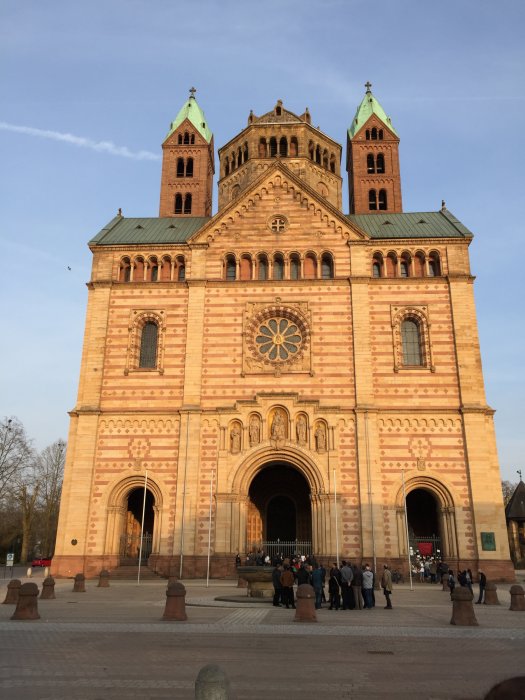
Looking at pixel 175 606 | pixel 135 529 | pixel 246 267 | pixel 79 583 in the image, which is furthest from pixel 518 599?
pixel 246 267

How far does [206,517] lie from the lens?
33.7m

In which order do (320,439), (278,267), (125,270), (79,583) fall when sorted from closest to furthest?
1. (79,583)
2. (320,439)
3. (278,267)
4. (125,270)

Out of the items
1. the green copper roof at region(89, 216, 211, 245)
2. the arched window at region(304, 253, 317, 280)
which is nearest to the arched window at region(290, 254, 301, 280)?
the arched window at region(304, 253, 317, 280)

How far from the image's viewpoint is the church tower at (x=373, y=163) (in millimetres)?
50500

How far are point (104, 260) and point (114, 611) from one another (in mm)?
26557

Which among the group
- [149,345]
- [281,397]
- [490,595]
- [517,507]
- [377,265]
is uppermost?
[377,265]

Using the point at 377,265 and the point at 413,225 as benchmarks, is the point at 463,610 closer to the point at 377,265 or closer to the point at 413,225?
the point at 377,265

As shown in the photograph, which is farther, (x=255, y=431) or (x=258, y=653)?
(x=255, y=431)

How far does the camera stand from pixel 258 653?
38.2 feet

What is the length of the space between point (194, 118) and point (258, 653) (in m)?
50.7

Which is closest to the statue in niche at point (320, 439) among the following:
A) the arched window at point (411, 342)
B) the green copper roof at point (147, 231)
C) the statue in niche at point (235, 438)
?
the statue in niche at point (235, 438)

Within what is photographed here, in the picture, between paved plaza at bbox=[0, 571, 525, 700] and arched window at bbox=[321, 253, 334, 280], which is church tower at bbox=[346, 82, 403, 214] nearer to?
arched window at bbox=[321, 253, 334, 280]

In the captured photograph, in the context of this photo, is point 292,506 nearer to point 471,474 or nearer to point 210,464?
point 210,464

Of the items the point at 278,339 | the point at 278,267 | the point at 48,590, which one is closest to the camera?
the point at 48,590
